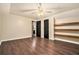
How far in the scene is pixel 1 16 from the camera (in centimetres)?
495

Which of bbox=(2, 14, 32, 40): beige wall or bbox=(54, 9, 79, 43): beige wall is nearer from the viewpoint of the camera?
bbox=(54, 9, 79, 43): beige wall

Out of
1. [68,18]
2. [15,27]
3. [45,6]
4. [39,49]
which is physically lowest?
[39,49]

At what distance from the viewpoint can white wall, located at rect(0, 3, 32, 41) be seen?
204 inches

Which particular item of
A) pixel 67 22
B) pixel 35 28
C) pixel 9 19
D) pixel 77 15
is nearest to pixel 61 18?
pixel 67 22

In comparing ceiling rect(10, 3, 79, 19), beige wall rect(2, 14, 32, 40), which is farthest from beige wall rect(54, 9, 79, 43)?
beige wall rect(2, 14, 32, 40)

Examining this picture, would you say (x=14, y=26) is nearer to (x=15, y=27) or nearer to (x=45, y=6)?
(x=15, y=27)

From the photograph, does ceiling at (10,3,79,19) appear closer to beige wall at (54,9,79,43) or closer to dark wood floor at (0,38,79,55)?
Result: beige wall at (54,9,79,43)

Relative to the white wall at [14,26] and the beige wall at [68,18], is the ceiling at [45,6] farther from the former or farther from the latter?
the white wall at [14,26]

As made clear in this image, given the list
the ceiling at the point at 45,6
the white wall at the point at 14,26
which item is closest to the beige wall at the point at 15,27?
the white wall at the point at 14,26

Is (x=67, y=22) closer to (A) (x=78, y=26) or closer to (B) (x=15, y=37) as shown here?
(A) (x=78, y=26)

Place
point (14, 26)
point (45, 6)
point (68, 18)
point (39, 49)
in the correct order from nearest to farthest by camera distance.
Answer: point (39, 49) → point (45, 6) → point (68, 18) → point (14, 26)

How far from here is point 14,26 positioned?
598 cm

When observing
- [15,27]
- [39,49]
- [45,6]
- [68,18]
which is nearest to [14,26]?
[15,27]

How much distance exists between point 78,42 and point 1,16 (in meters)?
4.45
